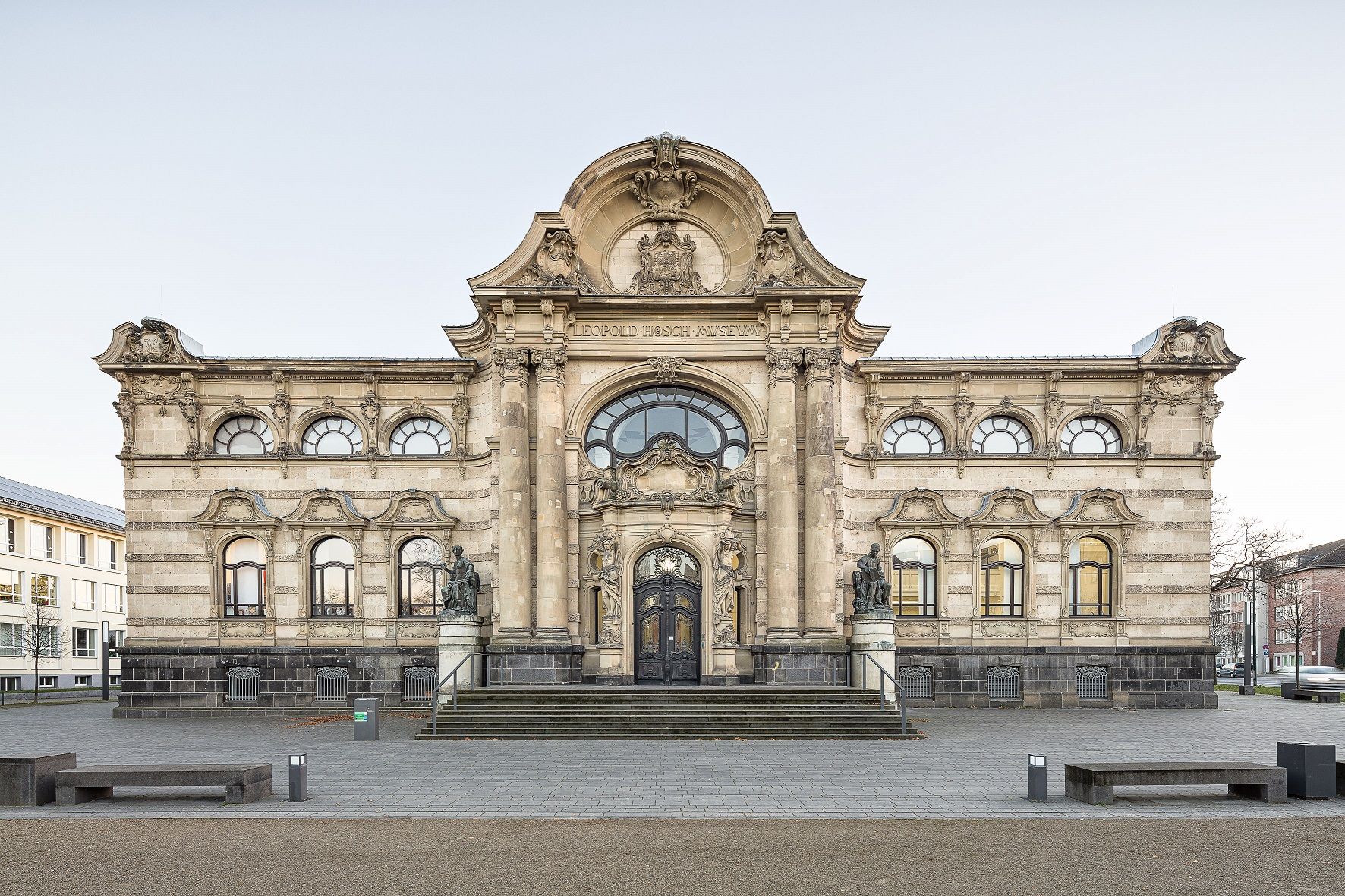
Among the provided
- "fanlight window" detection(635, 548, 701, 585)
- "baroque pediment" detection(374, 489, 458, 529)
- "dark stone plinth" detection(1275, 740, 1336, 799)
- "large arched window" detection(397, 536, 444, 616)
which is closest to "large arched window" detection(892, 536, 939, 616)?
"fanlight window" detection(635, 548, 701, 585)

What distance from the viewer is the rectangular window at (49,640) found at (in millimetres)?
51844

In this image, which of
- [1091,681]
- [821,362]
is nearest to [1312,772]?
[821,362]

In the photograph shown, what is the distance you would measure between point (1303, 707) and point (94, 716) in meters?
38.6

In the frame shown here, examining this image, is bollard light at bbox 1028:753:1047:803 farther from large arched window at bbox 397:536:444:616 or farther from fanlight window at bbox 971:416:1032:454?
large arched window at bbox 397:536:444:616

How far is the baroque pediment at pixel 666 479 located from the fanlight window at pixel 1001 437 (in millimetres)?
8714

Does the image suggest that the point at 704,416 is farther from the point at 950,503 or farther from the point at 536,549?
the point at 950,503

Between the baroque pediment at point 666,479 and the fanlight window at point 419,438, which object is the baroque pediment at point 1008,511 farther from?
the fanlight window at point 419,438

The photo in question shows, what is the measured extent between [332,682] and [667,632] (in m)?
10.6

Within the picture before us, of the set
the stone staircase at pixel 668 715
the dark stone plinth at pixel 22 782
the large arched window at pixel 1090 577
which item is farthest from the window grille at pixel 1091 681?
the dark stone plinth at pixel 22 782

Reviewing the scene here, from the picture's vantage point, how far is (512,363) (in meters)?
29.1

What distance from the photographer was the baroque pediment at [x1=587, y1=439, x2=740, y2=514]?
95.2ft

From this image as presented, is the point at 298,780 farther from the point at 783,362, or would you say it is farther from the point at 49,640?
the point at 49,640

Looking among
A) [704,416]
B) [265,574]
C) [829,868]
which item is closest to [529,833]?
[829,868]

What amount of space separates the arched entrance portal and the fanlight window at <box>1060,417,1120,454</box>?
12.9 metres
